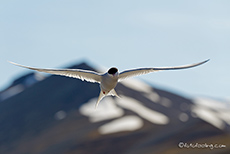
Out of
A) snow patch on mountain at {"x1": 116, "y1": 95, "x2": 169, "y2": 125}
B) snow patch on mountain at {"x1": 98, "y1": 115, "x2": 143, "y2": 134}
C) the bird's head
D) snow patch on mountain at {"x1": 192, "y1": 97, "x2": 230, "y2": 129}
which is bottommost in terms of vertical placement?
snow patch on mountain at {"x1": 192, "y1": 97, "x2": 230, "y2": 129}

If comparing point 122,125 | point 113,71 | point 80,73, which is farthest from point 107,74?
point 122,125

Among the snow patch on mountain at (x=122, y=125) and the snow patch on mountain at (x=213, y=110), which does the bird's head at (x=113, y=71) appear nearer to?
the snow patch on mountain at (x=122, y=125)

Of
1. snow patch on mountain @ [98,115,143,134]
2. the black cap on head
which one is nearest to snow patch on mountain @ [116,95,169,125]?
snow patch on mountain @ [98,115,143,134]

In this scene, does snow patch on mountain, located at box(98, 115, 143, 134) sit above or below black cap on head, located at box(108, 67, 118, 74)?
below

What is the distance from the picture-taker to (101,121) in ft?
262

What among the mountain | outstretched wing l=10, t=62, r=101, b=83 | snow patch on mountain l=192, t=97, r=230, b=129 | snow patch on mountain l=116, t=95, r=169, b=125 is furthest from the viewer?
snow patch on mountain l=192, t=97, r=230, b=129

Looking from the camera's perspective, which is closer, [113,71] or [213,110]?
[113,71]

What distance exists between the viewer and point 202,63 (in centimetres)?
1825

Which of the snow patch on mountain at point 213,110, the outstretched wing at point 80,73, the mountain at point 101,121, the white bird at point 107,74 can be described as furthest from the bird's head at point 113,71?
the snow patch on mountain at point 213,110

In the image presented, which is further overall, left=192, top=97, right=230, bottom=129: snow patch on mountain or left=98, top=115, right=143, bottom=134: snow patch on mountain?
left=192, top=97, right=230, bottom=129: snow patch on mountain

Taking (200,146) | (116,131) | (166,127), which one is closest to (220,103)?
(166,127)

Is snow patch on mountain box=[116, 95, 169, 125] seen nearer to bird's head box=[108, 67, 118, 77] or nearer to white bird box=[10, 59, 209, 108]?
white bird box=[10, 59, 209, 108]

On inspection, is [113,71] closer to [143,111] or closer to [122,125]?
[122,125]

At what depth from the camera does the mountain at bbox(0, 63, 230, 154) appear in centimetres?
6631
